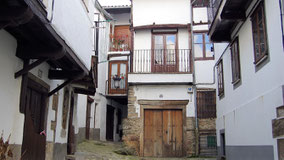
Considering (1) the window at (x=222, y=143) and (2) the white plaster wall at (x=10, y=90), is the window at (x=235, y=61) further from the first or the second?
(2) the white plaster wall at (x=10, y=90)

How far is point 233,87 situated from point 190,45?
22.8 ft

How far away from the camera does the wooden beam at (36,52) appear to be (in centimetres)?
570

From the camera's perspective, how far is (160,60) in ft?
53.6

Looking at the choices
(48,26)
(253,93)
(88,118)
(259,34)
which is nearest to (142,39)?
(88,118)

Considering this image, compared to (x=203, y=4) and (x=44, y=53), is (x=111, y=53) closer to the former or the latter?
(x=203, y=4)

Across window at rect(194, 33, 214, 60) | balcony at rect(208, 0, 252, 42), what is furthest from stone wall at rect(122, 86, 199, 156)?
balcony at rect(208, 0, 252, 42)

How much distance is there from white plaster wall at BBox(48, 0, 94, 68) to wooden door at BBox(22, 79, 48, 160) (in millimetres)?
1175

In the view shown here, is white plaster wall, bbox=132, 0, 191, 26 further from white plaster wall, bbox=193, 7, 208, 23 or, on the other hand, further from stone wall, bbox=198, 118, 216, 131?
stone wall, bbox=198, 118, 216, 131

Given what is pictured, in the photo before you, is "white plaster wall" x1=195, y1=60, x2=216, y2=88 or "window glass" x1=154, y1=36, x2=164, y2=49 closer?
"white plaster wall" x1=195, y1=60, x2=216, y2=88

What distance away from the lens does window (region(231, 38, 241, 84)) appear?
880 centimetres

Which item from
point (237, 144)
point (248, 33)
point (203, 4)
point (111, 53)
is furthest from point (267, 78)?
point (111, 53)

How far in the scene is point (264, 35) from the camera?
259 inches

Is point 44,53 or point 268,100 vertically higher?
point 44,53

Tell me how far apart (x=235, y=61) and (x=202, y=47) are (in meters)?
6.92
